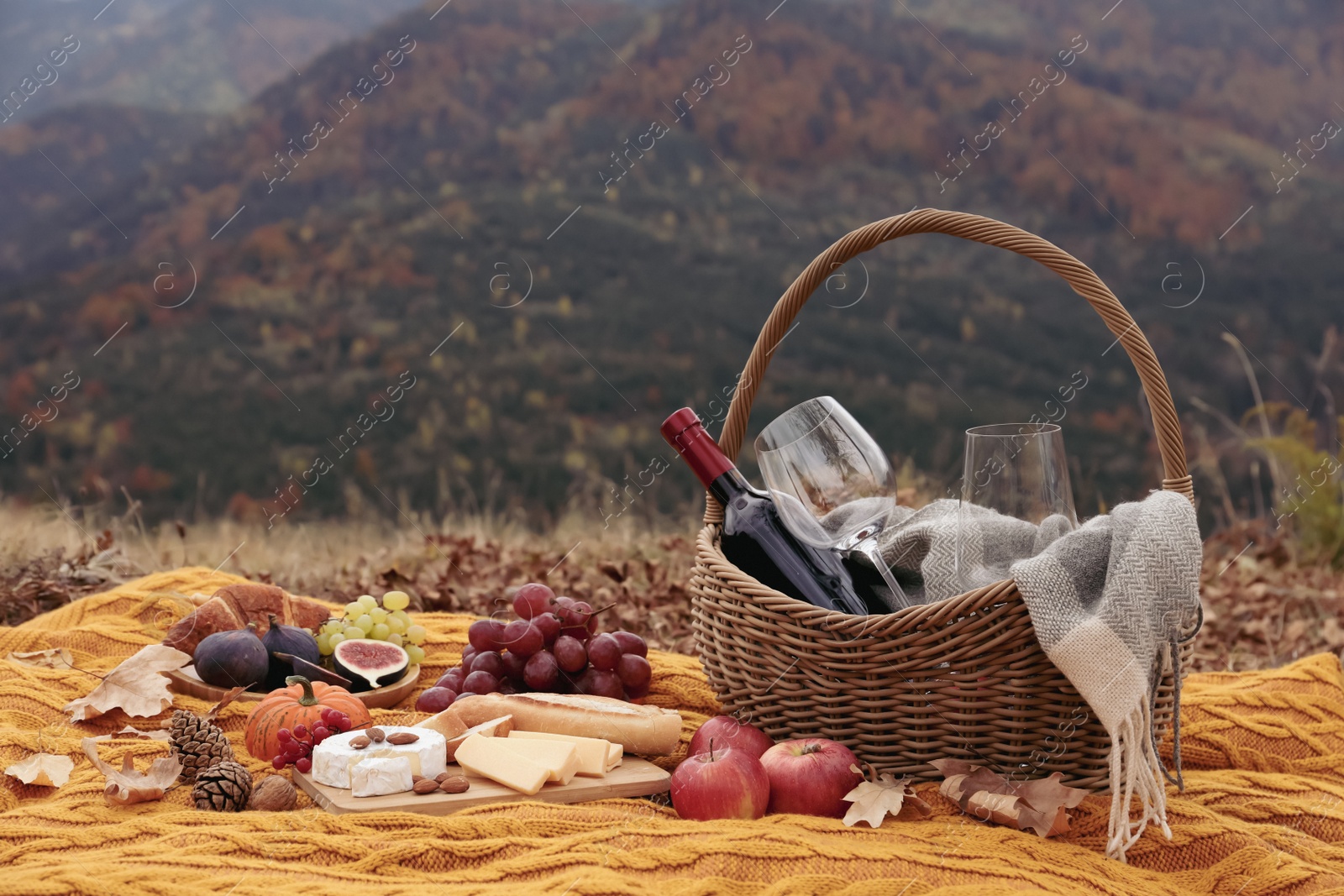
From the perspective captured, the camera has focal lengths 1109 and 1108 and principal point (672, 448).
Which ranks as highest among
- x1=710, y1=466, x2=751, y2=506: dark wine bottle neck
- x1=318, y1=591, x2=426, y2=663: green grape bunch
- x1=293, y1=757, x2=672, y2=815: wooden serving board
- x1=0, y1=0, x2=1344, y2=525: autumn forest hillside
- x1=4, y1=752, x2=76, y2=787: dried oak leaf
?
x1=0, y1=0, x2=1344, y2=525: autumn forest hillside

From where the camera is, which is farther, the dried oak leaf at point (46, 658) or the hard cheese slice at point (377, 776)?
the dried oak leaf at point (46, 658)

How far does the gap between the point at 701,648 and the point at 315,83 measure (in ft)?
71.3

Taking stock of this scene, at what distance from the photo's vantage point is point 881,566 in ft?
8.36

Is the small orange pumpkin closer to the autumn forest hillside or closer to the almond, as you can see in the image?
the almond

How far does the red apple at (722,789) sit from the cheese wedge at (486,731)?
43 centimetres

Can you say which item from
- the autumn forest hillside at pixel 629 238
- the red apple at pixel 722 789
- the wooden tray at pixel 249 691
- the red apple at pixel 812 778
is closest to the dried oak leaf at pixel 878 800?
the red apple at pixel 812 778

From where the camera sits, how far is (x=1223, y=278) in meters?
19.1

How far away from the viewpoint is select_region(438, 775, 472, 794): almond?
7.06 feet

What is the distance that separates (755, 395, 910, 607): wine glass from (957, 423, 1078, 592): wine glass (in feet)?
0.80

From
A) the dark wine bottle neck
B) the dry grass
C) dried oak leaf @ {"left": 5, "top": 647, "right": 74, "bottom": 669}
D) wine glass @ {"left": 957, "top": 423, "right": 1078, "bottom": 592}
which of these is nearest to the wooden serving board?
the dark wine bottle neck

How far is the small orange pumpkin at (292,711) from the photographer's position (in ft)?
7.84

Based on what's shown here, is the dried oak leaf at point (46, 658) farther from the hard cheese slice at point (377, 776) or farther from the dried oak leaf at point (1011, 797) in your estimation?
the dried oak leaf at point (1011, 797)

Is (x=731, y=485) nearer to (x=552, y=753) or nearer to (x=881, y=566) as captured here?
(x=881, y=566)

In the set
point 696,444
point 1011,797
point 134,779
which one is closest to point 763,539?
point 696,444
